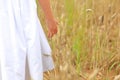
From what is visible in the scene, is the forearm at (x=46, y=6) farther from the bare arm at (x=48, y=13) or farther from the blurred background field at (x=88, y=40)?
the blurred background field at (x=88, y=40)

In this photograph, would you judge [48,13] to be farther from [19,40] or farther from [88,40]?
[88,40]

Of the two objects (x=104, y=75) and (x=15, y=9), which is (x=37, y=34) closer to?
(x=15, y=9)

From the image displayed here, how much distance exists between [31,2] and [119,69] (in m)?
0.95

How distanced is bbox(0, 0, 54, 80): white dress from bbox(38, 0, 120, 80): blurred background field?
58 cm

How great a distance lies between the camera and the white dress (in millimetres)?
1228

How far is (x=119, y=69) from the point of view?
2055 mm

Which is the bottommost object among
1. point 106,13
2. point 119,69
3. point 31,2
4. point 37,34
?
point 119,69

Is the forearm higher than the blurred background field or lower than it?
higher

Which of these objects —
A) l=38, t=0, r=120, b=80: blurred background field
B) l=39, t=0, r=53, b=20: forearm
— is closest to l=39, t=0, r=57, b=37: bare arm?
l=39, t=0, r=53, b=20: forearm

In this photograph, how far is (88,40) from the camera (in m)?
2.11

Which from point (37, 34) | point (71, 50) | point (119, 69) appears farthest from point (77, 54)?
point (37, 34)

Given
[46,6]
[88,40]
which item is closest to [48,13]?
[46,6]

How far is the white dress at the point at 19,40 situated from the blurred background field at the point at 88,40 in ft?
1.90

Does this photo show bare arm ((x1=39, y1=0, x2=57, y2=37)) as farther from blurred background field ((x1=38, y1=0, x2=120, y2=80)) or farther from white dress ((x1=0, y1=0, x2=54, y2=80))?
blurred background field ((x1=38, y1=0, x2=120, y2=80))
